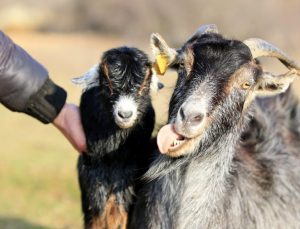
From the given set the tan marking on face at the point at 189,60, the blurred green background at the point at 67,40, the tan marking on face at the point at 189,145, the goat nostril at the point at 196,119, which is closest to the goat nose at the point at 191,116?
the goat nostril at the point at 196,119

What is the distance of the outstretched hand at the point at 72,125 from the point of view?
6.80 meters

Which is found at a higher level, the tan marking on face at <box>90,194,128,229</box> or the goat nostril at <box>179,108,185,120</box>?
the goat nostril at <box>179,108,185,120</box>

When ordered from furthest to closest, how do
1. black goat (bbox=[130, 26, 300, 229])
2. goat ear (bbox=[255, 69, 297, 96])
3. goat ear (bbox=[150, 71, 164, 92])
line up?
1. goat ear (bbox=[150, 71, 164, 92])
2. goat ear (bbox=[255, 69, 297, 96])
3. black goat (bbox=[130, 26, 300, 229])

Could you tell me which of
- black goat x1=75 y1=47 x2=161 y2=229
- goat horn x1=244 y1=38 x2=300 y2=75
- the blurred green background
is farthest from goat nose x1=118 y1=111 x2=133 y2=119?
the blurred green background

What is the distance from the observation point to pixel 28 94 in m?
6.77

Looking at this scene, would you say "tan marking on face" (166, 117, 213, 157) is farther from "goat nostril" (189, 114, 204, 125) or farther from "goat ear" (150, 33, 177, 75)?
"goat ear" (150, 33, 177, 75)

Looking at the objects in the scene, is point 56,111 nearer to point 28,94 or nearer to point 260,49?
point 28,94

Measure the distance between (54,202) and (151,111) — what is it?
7.13 m

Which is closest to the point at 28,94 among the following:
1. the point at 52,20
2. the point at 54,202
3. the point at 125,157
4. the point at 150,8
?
the point at 125,157

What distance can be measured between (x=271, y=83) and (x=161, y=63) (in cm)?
95

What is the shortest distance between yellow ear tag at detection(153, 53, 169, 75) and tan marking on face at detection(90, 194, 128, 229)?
121cm

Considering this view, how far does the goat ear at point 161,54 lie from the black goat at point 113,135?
0.12m

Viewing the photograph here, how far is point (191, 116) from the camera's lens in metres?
5.67

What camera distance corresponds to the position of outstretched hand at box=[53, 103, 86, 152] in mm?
6805
